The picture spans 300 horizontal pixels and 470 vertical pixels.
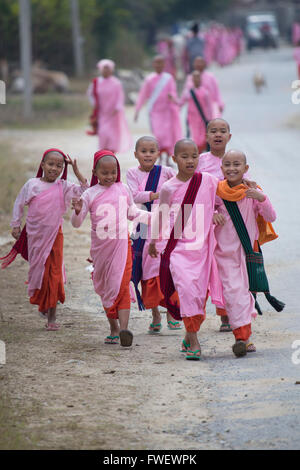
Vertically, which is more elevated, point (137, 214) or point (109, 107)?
point (109, 107)

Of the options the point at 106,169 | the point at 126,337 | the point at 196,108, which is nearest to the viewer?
the point at 126,337

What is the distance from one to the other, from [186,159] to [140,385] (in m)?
1.44

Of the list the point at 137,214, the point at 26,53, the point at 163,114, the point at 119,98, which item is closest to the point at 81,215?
the point at 137,214

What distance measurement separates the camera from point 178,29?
58531 millimetres

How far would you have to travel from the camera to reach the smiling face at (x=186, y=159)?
6.11 m

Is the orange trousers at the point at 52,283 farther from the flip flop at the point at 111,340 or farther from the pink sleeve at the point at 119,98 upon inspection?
the pink sleeve at the point at 119,98

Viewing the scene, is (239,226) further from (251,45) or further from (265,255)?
(251,45)

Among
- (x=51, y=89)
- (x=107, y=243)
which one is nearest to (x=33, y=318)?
(x=107, y=243)

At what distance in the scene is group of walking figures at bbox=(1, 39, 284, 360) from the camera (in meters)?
6.10

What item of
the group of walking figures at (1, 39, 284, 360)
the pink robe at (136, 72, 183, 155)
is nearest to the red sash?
the group of walking figures at (1, 39, 284, 360)

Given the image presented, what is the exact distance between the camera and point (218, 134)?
6.90 m

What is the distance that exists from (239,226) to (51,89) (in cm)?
2775

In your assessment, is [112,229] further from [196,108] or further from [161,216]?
[196,108]

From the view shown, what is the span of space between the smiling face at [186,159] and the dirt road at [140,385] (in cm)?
113
